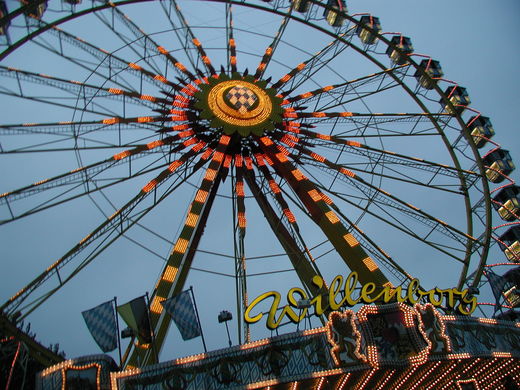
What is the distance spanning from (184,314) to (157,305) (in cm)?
100

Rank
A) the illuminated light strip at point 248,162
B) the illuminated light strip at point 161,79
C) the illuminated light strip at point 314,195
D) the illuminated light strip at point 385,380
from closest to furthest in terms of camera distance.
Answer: the illuminated light strip at point 385,380 → the illuminated light strip at point 314,195 → the illuminated light strip at point 248,162 → the illuminated light strip at point 161,79

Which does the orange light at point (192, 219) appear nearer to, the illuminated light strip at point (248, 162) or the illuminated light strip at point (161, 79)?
the illuminated light strip at point (248, 162)

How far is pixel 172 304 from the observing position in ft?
47.5

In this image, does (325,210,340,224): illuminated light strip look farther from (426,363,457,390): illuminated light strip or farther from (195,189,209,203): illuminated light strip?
(426,363,457,390): illuminated light strip

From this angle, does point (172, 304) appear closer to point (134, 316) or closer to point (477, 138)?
point (134, 316)

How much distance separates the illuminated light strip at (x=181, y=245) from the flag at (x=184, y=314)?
1.81 metres

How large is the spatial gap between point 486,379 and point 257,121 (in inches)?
474

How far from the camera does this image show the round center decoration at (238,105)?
63.8 ft

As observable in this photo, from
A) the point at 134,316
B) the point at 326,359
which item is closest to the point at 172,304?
the point at 134,316

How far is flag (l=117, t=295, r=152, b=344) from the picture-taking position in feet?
46.2

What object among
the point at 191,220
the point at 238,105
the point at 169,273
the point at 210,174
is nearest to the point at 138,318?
the point at 169,273

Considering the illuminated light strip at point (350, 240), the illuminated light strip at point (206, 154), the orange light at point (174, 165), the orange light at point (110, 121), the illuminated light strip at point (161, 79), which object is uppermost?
the illuminated light strip at point (161, 79)

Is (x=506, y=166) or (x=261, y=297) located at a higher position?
(x=506, y=166)

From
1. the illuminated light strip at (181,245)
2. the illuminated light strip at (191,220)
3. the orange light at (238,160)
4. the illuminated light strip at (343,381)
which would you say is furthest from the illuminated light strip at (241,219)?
the illuminated light strip at (343,381)
